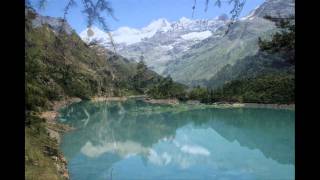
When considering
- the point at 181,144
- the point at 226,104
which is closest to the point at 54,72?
the point at 181,144

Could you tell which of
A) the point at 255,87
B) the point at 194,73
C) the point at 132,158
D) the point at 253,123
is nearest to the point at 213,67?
the point at 194,73

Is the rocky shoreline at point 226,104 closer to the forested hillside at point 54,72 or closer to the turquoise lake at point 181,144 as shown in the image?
the turquoise lake at point 181,144

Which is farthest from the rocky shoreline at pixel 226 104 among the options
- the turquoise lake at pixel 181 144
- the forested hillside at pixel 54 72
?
the forested hillside at pixel 54 72

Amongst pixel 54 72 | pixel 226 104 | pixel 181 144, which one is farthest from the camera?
pixel 226 104

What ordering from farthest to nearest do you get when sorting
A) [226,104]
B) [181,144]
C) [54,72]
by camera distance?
[226,104] < [181,144] < [54,72]

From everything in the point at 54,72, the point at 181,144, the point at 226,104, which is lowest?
the point at 181,144

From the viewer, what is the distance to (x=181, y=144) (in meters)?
31.7

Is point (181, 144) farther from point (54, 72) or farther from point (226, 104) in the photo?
point (54, 72)

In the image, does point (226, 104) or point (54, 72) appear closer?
point (54, 72)

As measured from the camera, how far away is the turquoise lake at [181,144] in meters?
21.6

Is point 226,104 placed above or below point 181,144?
above

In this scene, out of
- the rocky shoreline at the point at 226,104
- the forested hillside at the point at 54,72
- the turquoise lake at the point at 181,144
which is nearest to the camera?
the forested hillside at the point at 54,72
